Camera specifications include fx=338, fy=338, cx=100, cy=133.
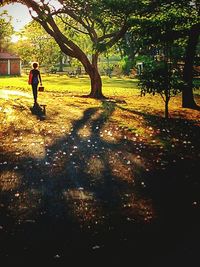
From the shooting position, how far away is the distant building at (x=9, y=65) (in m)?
68.8

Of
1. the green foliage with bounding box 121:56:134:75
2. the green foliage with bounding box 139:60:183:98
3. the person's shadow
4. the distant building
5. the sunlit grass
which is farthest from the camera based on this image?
the distant building

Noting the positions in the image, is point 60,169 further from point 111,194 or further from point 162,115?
point 162,115

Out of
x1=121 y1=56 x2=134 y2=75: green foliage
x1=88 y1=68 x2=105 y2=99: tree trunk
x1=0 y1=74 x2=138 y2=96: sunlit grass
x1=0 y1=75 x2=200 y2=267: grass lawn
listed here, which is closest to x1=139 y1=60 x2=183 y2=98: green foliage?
x1=0 y1=75 x2=200 y2=267: grass lawn

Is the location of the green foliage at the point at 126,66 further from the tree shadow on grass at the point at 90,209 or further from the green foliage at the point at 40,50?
the tree shadow on grass at the point at 90,209

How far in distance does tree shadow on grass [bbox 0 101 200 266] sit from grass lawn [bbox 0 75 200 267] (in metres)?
0.02

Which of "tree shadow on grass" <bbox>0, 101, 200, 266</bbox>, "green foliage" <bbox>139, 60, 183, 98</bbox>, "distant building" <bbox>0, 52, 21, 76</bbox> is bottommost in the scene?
"tree shadow on grass" <bbox>0, 101, 200, 266</bbox>

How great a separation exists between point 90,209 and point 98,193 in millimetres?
818

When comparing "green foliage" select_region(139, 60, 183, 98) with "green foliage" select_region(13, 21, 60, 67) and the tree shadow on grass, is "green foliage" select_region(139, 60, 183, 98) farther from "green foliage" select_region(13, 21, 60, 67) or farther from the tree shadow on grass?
"green foliage" select_region(13, 21, 60, 67)

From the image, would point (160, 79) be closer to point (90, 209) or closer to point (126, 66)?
point (90, 209)

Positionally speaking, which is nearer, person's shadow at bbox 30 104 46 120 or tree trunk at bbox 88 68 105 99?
person's shadow at bbox 30 104 46 120

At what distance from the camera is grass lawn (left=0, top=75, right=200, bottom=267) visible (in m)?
5.46

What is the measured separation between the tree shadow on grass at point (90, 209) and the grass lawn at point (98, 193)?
17mm

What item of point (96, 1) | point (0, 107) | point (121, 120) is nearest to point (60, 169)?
point (121, 120)

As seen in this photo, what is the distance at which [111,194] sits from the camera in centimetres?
756
